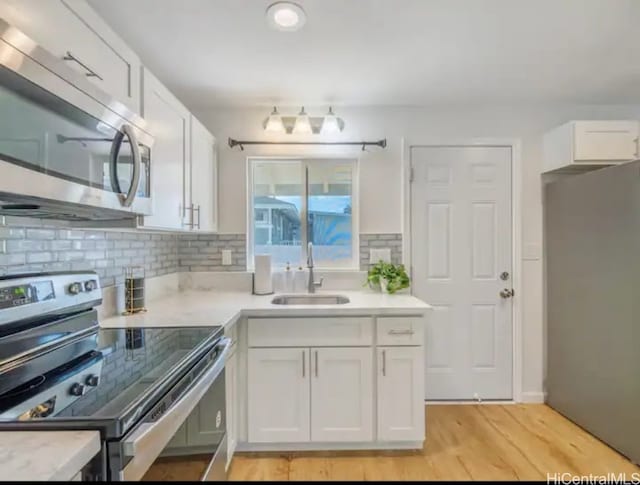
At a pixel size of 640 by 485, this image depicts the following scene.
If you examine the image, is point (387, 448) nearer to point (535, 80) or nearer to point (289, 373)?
point (289, 373)

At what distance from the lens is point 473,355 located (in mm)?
2988

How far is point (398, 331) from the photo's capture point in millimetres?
2201

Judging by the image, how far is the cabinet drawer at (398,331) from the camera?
2197mm

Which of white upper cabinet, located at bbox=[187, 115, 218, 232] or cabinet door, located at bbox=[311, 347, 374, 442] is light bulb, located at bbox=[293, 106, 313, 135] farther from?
cabinet door, located at bbox=[311, 347, 374, 442]

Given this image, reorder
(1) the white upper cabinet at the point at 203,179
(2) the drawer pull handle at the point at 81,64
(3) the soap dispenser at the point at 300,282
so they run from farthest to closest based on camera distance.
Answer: (3) the soap dispenser at the point at 300,282
(1) the white upper cabinet at the point at 203,179
(2) the drawer pull handle at the point at 81,64

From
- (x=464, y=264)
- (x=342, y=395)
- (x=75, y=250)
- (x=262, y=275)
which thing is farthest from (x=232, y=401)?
(x=464, y=264)

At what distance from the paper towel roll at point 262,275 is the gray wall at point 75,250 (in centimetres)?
63

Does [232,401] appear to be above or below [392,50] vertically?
below

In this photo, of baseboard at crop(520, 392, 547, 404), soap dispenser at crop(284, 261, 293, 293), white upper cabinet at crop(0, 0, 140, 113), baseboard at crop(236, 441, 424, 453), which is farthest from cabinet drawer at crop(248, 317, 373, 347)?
baseboard at crop(520, 392, 547, 404)

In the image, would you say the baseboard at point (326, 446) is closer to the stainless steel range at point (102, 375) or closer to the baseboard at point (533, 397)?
the stainless steel range at point (102, 375)

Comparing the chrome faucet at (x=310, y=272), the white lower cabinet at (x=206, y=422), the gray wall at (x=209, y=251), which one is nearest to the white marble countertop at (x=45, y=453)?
the white lower cabinet at (x=206, y=422)

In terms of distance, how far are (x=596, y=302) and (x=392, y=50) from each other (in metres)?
1.93

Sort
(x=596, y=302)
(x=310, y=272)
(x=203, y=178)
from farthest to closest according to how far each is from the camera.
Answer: (x=310, y=272)
(x=203, y=178)
(x=596, y=302)

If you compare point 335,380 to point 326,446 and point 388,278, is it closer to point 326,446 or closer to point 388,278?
point 326,446
